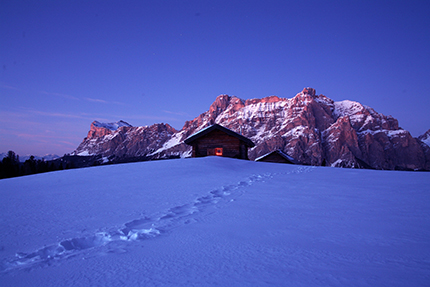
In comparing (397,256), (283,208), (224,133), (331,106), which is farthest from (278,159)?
(331,106)

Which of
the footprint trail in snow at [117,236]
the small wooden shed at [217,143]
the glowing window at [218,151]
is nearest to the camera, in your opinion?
the footprint trail in snow at [117,236]

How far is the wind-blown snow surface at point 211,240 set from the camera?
1758 millimetres

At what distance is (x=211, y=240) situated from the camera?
98.4 inches

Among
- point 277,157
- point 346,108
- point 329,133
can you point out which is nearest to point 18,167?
point 277,157

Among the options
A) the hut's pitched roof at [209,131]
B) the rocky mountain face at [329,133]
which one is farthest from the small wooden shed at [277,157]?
the rocky mountain face at [329,133]

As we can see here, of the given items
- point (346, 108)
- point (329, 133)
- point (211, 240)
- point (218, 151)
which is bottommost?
point (211, 240)

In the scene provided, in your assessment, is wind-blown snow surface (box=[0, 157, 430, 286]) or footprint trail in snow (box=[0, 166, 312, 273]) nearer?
wind-blown snow surface (box=[0, 157, 430, 286])

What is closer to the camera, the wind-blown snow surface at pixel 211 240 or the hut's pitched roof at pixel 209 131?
the wind-blown snow surface at pixel 211 240

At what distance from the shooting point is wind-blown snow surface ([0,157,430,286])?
1.76 metres

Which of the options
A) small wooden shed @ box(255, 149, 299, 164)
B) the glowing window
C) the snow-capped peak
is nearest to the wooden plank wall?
the glowing window

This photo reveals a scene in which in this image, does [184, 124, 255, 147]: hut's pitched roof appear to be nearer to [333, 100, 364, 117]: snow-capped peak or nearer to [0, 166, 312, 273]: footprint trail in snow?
[0, 166, 312, 273]: footprint trail in snow

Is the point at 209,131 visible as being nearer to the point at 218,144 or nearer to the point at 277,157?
the point at 218,144

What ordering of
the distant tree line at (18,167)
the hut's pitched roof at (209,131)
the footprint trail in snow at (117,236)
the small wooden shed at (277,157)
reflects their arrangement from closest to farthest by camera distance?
the footprint trail in snow at (117,236) < the hut's pitched roof at (209,131) < the distant tree line at (18,167) < the small wooden shed at (277,157)

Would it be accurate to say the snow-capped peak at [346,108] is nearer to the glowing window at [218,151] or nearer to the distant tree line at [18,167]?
the glowing window at [218,151]
